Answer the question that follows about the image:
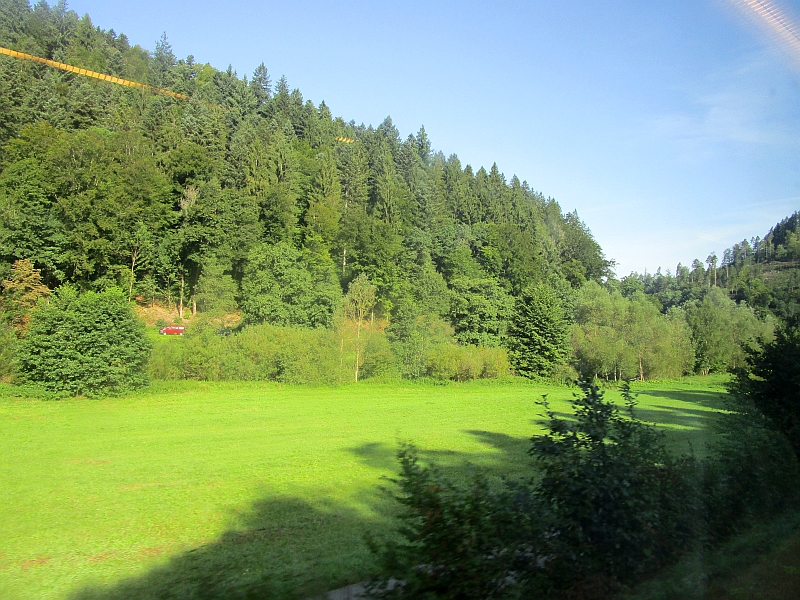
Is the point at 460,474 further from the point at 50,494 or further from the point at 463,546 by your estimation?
the point at 50,494

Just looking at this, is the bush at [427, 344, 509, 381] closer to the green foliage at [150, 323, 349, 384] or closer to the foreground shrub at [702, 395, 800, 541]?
the green foliage at [150, 323, 349, 384]

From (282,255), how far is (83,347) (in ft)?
64.2

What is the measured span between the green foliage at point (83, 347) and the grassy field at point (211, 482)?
1.14 metres

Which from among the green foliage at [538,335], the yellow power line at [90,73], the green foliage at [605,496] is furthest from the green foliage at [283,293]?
the green foliage at [605,496]

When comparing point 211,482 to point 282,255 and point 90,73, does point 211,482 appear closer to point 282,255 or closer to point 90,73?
point 282,255

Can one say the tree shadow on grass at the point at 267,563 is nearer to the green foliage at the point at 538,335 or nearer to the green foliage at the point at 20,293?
the green foliage at the point at 20,293

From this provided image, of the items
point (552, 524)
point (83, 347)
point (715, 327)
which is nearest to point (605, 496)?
point (552, 524)

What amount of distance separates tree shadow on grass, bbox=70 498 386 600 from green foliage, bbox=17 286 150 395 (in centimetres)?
1900

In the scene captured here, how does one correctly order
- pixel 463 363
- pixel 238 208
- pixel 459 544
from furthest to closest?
pixel 238 208
pixel 463 363
pixel 459 544

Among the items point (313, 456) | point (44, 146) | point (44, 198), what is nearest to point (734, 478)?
point (313, 456)

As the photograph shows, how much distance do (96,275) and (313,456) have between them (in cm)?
3497

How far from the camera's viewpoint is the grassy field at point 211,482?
6.81 m

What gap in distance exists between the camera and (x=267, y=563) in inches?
276

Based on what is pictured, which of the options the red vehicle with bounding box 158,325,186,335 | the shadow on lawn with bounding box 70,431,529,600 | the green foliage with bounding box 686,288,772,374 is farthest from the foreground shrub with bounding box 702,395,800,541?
the red vehicle with bounding box 158,325,186,335
